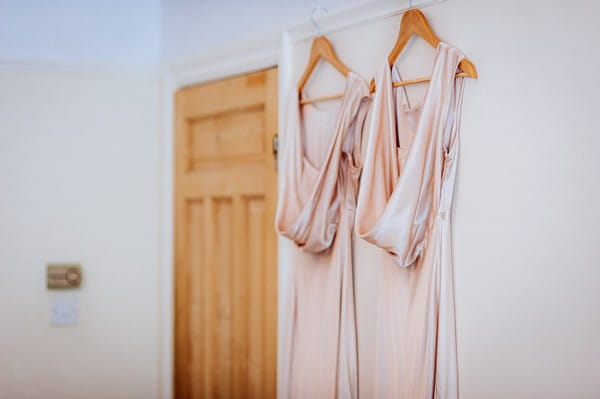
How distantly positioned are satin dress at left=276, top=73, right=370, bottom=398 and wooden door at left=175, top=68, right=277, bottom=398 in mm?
182

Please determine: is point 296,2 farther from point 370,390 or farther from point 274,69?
point 370,390

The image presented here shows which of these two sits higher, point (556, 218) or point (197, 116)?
point (197, 116)

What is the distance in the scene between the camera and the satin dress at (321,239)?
61.4 inches

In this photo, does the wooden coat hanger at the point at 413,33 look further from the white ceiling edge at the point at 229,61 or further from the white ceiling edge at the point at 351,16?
the white ceiling edge at the point at 229,61

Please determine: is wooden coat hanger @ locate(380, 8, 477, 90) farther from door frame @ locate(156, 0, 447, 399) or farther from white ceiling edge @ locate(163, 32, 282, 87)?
white ceiling edge @ locate(163, 32, 282, 87)

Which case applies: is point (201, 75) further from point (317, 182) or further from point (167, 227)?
point (317, 182)

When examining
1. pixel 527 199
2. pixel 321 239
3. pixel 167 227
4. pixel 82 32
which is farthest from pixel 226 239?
pixel 527 199

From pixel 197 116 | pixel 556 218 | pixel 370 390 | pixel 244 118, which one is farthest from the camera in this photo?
pixel 197 116

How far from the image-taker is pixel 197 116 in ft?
7.02

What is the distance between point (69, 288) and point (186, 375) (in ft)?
1.72

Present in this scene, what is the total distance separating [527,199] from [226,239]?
1088mm

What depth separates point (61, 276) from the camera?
7.12 ft

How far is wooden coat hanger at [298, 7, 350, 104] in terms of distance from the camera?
63.5 inches

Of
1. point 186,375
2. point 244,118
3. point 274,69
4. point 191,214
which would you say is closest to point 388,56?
point 274,69
